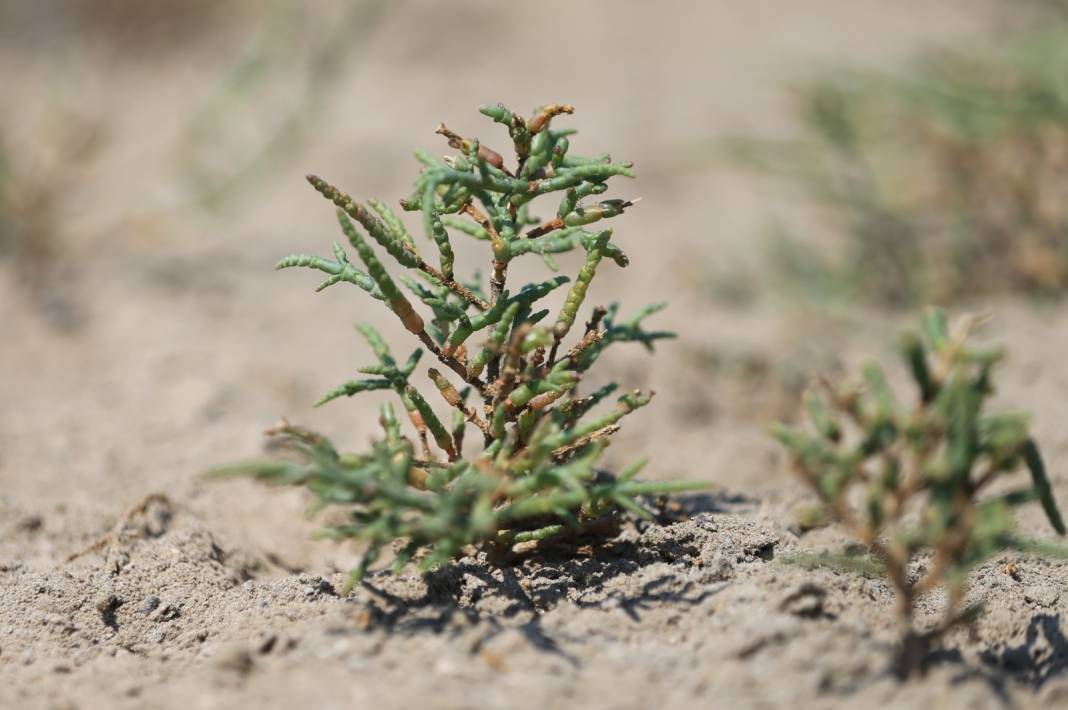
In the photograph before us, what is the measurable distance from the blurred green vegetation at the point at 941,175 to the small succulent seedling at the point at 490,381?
Result: 81.3 inches

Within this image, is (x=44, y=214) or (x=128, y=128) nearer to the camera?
(x=44, y=214)

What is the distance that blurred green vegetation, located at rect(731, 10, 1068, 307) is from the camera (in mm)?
3242

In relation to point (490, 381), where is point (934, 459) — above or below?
below

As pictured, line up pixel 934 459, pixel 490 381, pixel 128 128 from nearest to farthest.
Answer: pixel 934 459 < pixel 490 381 < pixel 128 128

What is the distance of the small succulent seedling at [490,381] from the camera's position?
1.28 m

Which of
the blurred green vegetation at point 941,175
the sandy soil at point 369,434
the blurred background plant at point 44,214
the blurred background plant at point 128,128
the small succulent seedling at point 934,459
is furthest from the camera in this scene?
the blurred background plant at point 128,128

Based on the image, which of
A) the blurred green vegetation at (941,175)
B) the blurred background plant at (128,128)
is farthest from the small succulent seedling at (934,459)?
the blurred background plant at (128,128)

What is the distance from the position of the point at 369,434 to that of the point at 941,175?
98.2 inches

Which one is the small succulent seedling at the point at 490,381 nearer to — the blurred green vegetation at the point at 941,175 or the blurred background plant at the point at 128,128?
the blurred green vegetation at the point at 941,175

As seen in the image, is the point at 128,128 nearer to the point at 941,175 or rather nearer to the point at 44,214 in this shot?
the point at 44,214

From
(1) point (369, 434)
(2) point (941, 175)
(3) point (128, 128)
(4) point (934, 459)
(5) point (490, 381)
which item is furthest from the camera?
(3) point (128, 128)

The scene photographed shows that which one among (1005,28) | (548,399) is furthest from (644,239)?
(548,399)

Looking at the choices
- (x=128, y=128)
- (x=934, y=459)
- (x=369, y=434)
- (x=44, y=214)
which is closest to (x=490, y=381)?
(x=934, y=459)

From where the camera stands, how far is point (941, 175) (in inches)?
145
